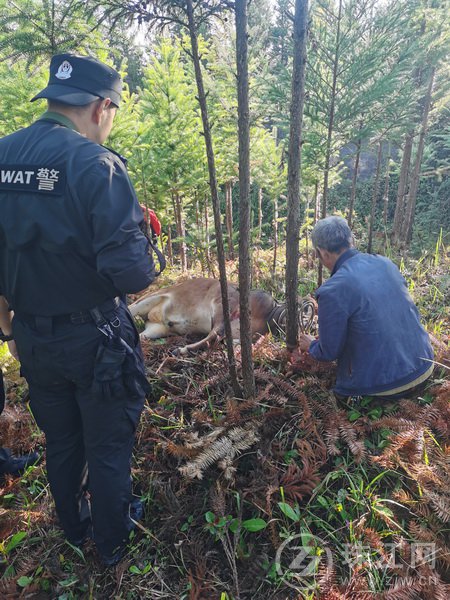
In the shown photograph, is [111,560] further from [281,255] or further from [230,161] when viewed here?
[281,255]

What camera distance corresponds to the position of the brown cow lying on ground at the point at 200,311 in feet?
16.9

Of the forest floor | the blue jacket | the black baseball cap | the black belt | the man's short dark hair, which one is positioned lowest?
the forest floor

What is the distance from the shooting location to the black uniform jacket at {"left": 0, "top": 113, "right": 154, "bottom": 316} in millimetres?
2041

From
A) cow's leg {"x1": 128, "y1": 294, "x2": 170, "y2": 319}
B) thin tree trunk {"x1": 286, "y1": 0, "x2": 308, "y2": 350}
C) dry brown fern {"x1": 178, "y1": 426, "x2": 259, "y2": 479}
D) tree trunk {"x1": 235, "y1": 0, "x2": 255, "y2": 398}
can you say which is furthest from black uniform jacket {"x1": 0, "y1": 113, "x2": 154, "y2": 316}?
cow's leg {"x1": 128, "y1": 294, "x2": 170, "y2": 319}

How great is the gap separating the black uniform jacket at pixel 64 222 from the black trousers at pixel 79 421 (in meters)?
0.21

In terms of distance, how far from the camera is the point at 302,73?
351 cm

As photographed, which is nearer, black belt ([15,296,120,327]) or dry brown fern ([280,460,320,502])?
black belt ([15,296,120,327])

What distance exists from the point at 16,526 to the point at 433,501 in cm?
303

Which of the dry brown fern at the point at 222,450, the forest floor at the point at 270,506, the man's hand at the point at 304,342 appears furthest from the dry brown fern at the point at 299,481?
the man's hand at the point at 304,342

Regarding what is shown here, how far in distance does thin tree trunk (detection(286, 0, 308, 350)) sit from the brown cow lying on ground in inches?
30.0

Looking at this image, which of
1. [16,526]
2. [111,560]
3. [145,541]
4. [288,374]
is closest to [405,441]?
[288,374]

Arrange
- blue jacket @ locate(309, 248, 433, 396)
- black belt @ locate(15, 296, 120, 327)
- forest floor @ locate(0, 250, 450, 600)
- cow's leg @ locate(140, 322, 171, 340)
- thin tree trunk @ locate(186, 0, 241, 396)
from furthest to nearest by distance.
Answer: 1. cow's leg @ locate(140, 322, 171, 340)
2. blue jacket @ locate(309, 248, 433, 396)
3. thin tree trunk @ locate(186, 0, 241, 396)
4. forest floor @ locate(0, 250, 450, 600)
5. black belt @ locate(15, 296, 120, 327)

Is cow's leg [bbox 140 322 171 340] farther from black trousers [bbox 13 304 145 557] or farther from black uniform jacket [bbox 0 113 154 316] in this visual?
black uniform jacket [bbox 0 113 154 316]

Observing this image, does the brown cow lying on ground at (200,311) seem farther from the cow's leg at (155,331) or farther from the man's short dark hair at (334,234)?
the man's short dark hair at (334,234)
